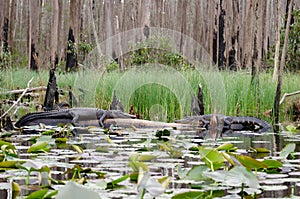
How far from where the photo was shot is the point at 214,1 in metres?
19.2

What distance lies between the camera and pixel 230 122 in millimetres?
7785

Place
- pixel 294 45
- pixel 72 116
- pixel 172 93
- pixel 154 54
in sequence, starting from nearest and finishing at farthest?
pixel 72 116, pixel 172 93, pixel 154 54, pixel 294 45

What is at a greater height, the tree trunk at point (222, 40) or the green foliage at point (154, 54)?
the tree trunk at point (222, 40)

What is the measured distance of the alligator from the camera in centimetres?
766

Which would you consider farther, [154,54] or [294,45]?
[294,45]

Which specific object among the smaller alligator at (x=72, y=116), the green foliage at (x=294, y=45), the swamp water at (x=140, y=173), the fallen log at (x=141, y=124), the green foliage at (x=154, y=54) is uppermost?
the green foliage at (x=294, y=45)

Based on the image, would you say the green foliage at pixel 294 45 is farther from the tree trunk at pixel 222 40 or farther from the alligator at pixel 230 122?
the alligator at pixel 230 122

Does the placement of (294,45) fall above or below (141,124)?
above

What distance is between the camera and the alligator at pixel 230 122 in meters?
7.66

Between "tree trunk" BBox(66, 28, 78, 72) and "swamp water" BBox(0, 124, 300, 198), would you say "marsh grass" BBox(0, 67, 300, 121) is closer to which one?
"swamp water" BBox(0, 124, 300, 198)

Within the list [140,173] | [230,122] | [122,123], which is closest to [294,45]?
[230,122]

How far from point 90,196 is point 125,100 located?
7.30 m

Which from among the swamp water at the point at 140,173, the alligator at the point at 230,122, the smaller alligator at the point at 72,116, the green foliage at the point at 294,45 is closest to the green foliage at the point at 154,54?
the green foliage at the point at 294,45

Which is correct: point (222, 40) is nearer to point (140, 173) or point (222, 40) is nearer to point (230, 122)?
point (230, 122)
